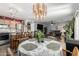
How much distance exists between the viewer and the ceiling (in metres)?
2.28

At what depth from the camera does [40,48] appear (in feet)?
7.78

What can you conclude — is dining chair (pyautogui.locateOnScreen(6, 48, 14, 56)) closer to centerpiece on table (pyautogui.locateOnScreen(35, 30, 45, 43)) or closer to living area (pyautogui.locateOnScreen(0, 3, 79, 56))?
living area (pyautogui.locateOnScreen(0, 3, 79, 56))

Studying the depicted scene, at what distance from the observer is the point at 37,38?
235 cm

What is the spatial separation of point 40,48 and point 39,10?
754mm

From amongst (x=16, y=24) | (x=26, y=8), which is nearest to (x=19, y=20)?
(x=16, y=24)

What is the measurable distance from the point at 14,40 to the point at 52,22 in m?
0.83

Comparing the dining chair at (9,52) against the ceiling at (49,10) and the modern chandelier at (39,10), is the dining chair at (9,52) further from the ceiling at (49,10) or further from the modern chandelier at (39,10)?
the modern chandelier at (39,10)

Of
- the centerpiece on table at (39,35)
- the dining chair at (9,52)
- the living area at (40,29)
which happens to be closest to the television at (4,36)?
the living area at (40,29)

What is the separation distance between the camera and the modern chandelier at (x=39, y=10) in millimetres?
2279

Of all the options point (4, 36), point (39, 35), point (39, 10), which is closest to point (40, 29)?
point (39, 35)

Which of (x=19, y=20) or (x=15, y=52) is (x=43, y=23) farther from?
(x=15, y=52)

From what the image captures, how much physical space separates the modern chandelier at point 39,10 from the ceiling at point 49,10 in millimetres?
62

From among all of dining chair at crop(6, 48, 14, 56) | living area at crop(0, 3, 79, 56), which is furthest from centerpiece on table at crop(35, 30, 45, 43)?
dining chair at crop(6, 48, 14, 56)

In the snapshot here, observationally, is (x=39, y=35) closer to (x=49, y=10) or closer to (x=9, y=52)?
(x=49, y=10)
